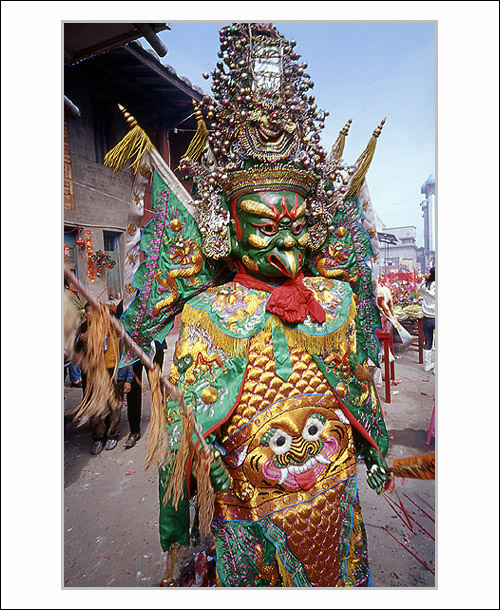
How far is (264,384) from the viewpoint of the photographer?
1.27 meters

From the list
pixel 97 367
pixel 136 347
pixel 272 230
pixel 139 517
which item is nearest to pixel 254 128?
pixel 272 230

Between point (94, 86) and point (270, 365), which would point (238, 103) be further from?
point (270, 365)

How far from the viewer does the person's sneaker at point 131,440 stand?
2248 mm

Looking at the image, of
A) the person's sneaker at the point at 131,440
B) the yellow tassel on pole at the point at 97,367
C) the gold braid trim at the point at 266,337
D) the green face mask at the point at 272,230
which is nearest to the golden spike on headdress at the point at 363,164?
the green face mask at the point at 272,230

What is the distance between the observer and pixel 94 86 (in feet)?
4.98

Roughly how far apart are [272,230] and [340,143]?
62 centimetres

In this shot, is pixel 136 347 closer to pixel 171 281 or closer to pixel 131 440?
pixel 171 281

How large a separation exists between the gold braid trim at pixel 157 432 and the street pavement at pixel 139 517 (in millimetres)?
327

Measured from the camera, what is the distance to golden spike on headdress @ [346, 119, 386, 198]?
1.40m

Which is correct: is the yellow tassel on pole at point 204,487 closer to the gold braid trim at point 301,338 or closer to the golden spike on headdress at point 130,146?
the gold braid trim at point 301,338

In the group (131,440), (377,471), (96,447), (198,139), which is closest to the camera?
(198,139)

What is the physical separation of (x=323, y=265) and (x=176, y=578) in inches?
73.1
